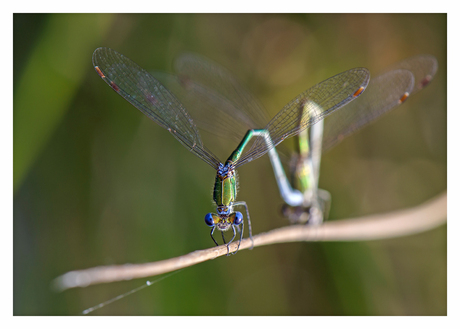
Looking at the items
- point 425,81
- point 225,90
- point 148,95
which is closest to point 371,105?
point 425,81

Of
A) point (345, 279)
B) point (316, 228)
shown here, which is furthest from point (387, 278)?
point (316, 228)

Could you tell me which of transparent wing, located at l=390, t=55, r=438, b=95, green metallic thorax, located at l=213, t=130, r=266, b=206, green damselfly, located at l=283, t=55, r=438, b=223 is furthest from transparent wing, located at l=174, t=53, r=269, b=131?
transparent wing, located at l=390, t=55, r=438, b=95

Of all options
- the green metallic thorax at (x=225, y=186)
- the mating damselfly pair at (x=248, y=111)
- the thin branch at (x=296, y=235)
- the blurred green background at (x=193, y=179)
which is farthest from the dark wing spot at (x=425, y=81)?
the green metallic thorax at (x=225, y=186)

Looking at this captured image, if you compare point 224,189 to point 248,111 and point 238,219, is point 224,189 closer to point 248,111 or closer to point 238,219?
point 238,219

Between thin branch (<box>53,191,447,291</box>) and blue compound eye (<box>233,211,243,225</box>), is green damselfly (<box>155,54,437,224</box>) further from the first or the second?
blue compound eye (<box>233,211,243,225</box>)

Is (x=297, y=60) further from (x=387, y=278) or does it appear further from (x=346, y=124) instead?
(x=387, y=278)
